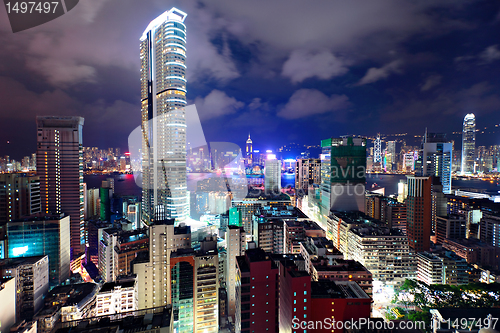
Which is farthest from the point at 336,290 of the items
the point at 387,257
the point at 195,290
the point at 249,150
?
the point at 249,150

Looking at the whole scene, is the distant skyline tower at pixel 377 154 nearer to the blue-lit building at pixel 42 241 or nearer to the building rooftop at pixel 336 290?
the building rooftop at pixel 336 290

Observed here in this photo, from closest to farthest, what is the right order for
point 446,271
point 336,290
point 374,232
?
point 336,290, point 446,271, point 374,232

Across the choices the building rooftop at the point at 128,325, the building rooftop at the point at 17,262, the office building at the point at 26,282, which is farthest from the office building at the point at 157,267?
the building rooftop at the point at 17,262

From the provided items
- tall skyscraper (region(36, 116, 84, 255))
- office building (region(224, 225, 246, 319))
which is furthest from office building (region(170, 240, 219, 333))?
tall skyscraper (region(36, 116, 84, 255))

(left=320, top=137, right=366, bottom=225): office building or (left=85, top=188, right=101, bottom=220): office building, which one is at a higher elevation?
(left=320, top=137, right=366, bottom=225): office building

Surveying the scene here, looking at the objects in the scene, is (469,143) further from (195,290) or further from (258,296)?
(195,290)

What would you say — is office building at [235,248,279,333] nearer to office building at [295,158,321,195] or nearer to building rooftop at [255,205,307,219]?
building rooftop at [255,205,307,219]
